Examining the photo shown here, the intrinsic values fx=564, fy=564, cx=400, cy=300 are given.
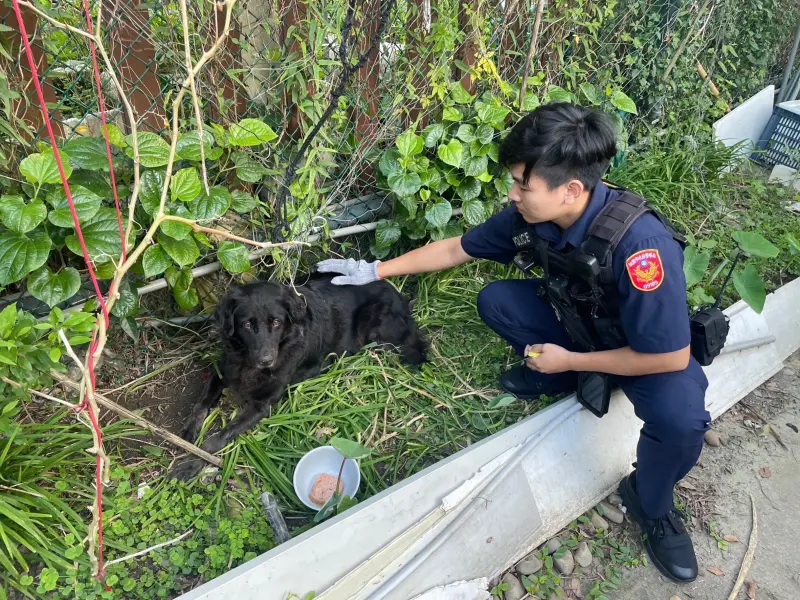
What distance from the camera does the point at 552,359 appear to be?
2.60 m

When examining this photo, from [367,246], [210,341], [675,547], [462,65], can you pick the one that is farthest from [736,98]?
[210,341]

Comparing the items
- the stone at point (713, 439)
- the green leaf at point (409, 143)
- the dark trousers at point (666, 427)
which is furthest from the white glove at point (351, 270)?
the stone at point (713, 439)

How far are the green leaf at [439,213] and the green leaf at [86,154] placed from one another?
1748 mm

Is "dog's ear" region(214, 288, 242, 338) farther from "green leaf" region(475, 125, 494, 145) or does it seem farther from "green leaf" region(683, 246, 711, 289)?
"green leaf" region(683, 246, 711, 289)

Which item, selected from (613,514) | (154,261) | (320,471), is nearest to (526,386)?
(613,514)

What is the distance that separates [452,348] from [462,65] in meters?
1.64

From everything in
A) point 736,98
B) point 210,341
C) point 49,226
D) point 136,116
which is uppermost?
point 136,116

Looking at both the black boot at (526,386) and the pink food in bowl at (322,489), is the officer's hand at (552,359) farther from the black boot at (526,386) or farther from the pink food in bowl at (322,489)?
the pink food in bowl at (322,489)

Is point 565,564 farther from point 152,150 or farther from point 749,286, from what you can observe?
point 152,150

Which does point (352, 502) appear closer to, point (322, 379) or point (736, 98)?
point (322, 379)

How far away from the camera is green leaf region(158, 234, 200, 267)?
2352 mm

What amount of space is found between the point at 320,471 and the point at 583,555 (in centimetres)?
120

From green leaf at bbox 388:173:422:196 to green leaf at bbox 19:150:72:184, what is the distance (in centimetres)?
164

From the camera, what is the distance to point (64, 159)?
206 cm
